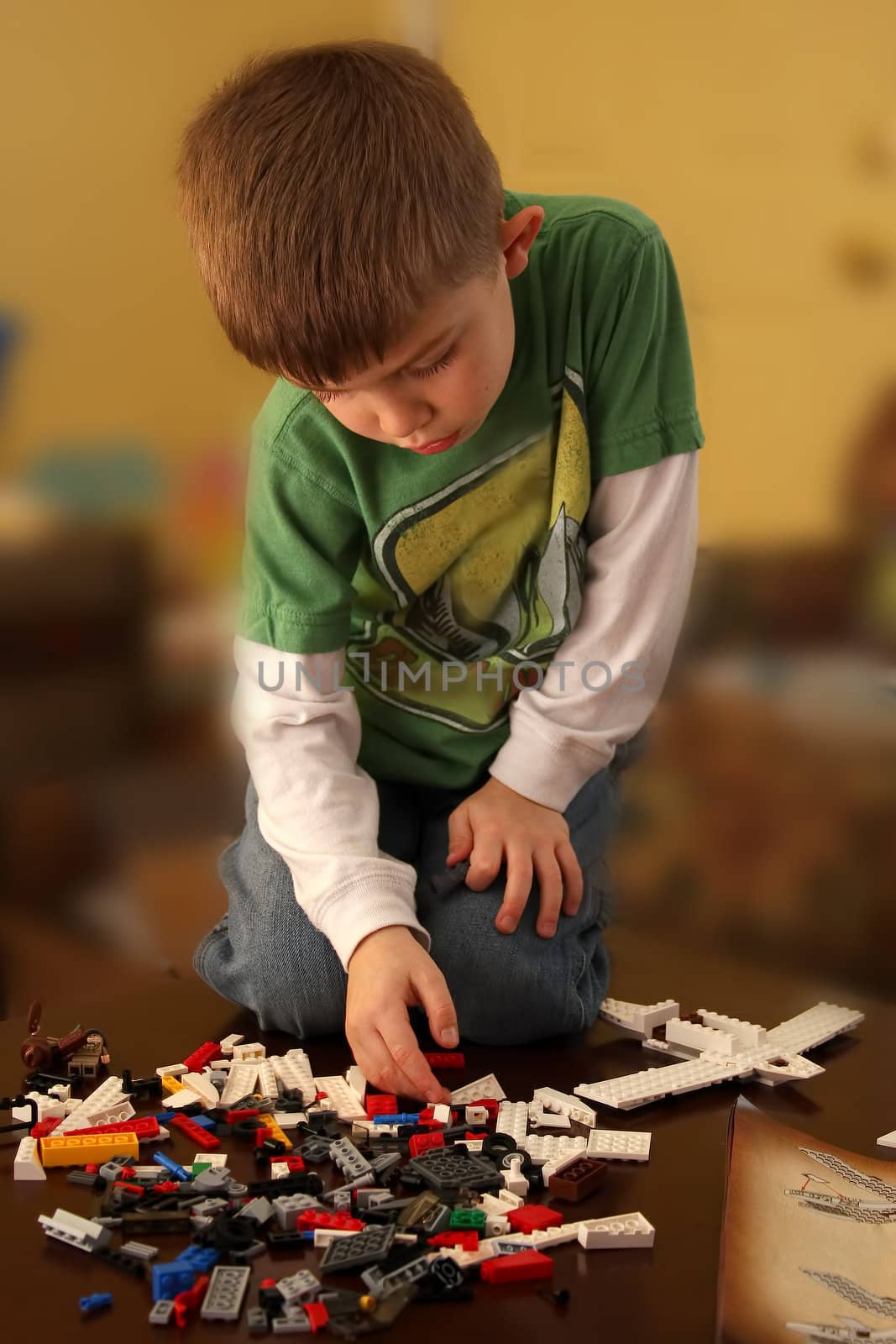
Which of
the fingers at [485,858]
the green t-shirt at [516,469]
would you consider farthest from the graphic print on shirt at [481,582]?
the fingers at [485,858]

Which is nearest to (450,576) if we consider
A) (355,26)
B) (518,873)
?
(518,873)

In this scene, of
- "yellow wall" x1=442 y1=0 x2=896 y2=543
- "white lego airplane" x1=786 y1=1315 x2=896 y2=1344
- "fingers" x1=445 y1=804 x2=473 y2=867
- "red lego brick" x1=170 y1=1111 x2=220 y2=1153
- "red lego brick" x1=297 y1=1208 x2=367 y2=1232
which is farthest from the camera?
"yellow wall" x1=442 y1=0 x2=896 y2=543

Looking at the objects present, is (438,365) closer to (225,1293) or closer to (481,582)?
(481,582)

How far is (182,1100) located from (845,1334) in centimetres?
44

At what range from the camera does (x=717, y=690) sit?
4.84ft

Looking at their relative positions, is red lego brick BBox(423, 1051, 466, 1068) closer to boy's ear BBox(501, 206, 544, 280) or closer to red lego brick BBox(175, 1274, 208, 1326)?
red lego brick BBox(175, 1274, 208, 1326)

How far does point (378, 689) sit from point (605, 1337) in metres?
0.58

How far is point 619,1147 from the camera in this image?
0.79 m

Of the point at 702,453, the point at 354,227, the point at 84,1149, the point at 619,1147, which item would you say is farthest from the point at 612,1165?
the point at 702,453

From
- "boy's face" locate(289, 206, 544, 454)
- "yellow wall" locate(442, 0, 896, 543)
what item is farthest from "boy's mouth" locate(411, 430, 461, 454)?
"yellow wall" locate(442, 0, 896, 543)

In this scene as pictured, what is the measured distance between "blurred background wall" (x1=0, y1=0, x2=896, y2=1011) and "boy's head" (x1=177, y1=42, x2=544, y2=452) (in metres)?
0.67

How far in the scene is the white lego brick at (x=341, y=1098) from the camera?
0.84 metres

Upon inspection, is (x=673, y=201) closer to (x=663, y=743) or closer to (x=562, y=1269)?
(x=663, y=743)

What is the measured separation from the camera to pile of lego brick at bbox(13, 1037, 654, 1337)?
65 cm
